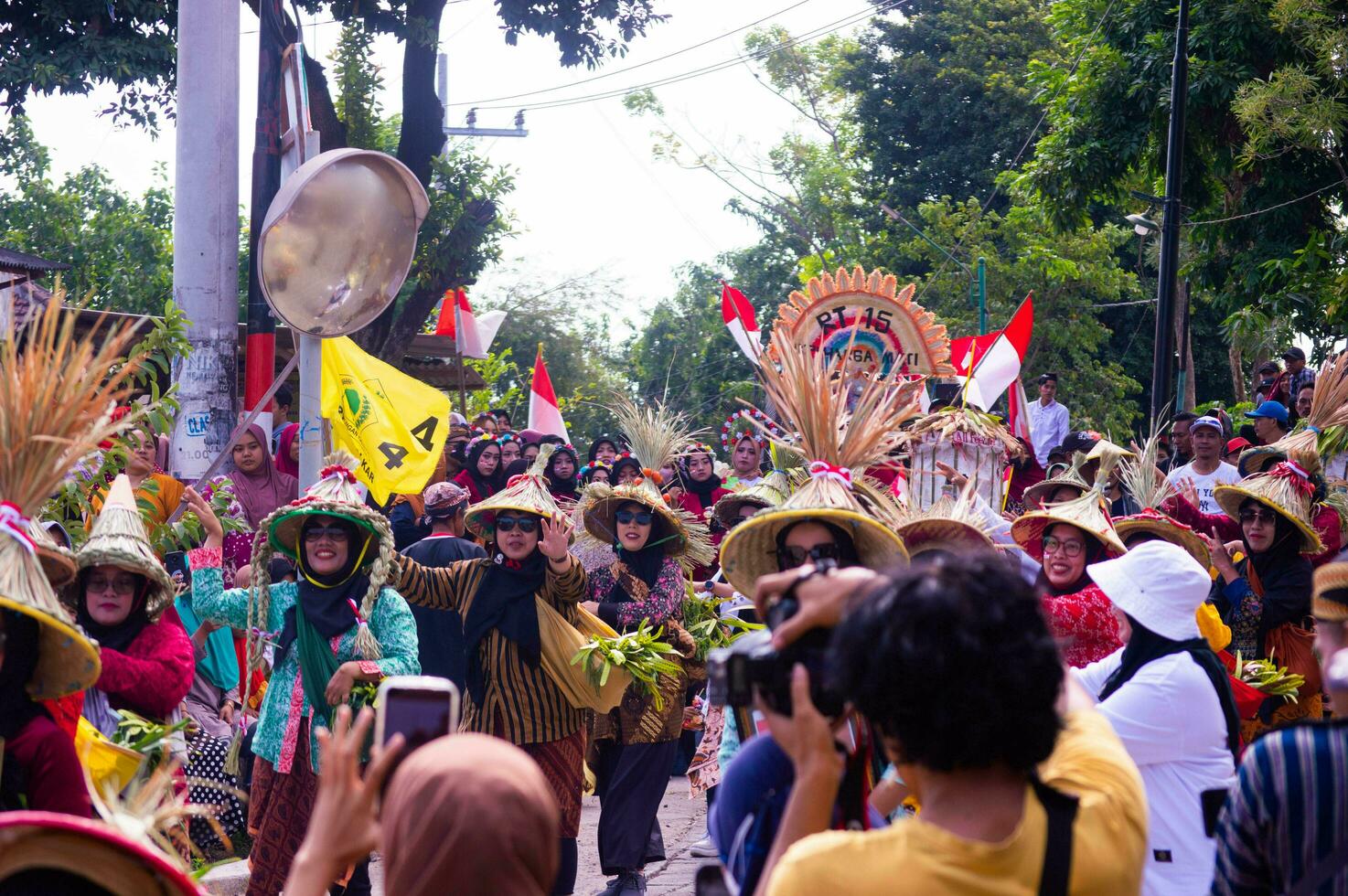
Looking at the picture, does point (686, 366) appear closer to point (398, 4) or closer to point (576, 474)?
point (398, 4)

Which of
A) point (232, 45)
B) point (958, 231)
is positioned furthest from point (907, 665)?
point (958, 231)

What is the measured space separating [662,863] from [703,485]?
469cm

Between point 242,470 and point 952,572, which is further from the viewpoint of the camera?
point 242,470

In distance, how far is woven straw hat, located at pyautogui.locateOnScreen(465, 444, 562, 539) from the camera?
691 cm

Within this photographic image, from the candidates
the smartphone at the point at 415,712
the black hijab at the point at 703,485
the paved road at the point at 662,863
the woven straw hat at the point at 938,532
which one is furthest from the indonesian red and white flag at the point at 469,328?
the smartphone at the point at 415,712

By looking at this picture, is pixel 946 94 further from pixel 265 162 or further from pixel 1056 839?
pixel 1056 839

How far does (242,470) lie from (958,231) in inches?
815

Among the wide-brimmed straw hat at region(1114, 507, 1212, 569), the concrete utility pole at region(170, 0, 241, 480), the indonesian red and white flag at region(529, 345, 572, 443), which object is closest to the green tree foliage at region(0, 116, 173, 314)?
the indonesian red and white flag at region(529, 345, 572, 443)

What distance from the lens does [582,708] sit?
23.2 ft

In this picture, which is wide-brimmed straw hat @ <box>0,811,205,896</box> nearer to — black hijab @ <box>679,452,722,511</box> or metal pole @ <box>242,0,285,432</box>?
metal pole @ <box>242,0,285,432</box>

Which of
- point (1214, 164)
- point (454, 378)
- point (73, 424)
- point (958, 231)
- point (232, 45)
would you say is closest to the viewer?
point (73, 424)

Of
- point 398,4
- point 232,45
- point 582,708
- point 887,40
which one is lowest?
point 582,708

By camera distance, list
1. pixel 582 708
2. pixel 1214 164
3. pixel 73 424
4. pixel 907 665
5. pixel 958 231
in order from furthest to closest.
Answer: pixel 958 231 → pixel 1214 164 → pixel 582 708 → pixel 73 424 → pixel 907 665

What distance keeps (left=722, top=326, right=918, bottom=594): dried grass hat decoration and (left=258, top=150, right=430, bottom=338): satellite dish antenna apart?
332 cm
